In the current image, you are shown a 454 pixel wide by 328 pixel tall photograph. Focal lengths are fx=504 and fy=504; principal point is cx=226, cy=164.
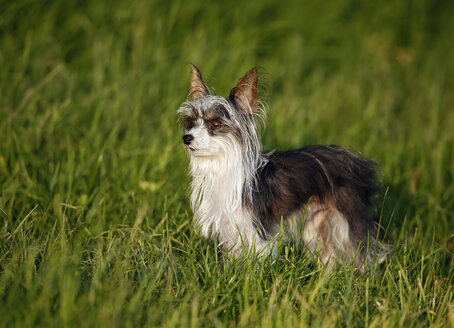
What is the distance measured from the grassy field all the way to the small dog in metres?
0.23

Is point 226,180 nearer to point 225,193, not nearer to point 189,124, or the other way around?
point 225,193

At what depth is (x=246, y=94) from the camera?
337 cm

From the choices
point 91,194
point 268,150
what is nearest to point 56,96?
point 91,194

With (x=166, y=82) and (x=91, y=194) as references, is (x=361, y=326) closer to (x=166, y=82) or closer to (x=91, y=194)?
(x=91, y=194)

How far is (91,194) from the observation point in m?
4.26

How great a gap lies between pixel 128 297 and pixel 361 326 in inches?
52.2

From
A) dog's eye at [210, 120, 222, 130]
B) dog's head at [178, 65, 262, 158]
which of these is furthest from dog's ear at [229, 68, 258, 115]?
dog's eye at [210, 120, 222, 130]

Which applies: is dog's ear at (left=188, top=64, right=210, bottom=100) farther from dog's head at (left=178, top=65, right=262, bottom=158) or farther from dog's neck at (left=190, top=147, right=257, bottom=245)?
dog's neck at (left=190, top=147, right=257, bottom=245)

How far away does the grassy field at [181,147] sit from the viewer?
2836 mm

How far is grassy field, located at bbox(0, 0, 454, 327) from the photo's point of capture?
2.84 m

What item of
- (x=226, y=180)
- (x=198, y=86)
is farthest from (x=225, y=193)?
(x=198, y=86)

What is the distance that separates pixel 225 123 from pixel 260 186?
51 centimetres

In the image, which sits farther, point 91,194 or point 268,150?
point 91,194

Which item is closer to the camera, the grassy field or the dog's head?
the grassy field
